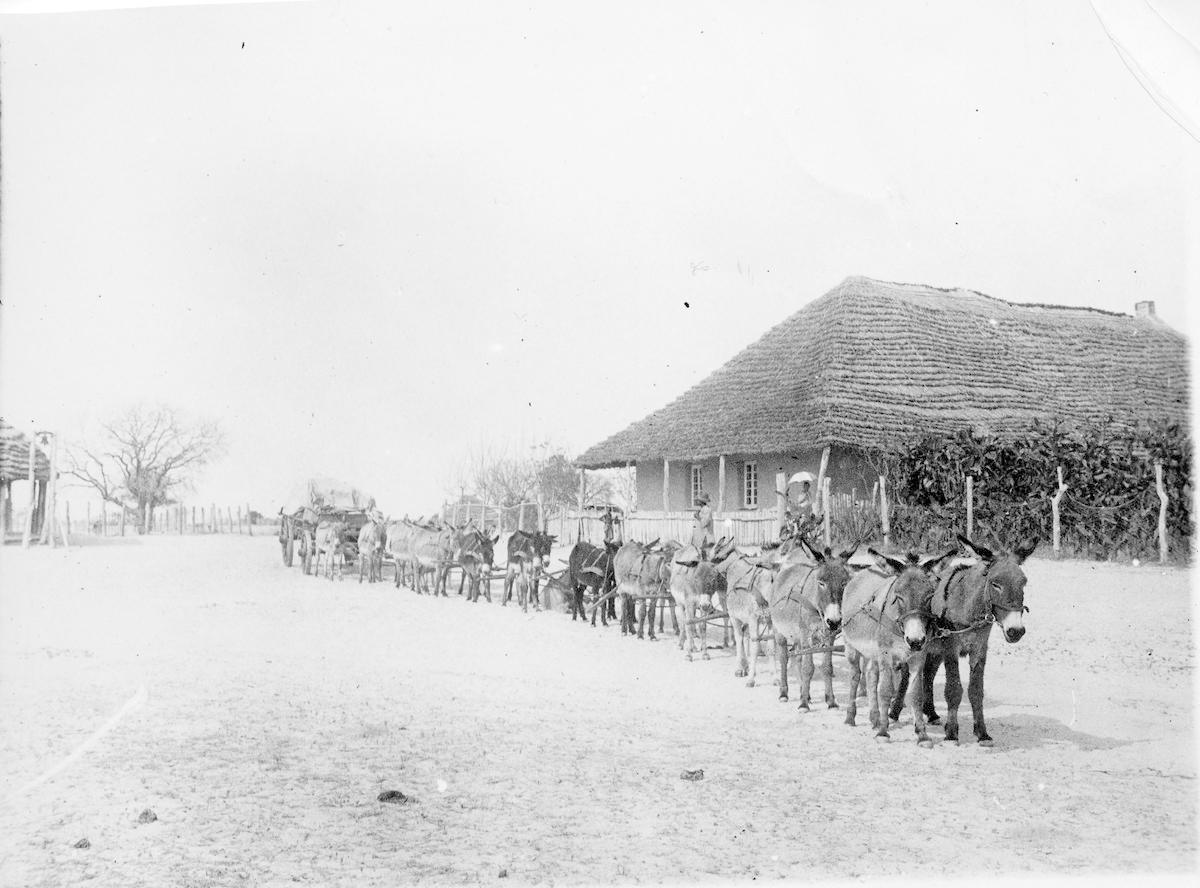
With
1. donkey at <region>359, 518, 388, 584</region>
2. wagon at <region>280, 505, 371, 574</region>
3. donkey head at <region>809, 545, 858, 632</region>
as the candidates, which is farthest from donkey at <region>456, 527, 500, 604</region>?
donkey head at <region>809, 545, 858, 632</region>

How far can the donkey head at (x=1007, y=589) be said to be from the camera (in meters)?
3.72

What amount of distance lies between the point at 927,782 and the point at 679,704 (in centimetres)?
136

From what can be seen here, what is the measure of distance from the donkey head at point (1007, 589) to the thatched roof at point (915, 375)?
1396 millimetres

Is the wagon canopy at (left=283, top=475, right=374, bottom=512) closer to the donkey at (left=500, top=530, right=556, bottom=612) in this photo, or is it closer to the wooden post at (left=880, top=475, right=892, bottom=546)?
the donkey at (left=500, top=530, right=556, bottom=612)

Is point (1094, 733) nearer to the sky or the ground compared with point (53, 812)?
nearer to the sky

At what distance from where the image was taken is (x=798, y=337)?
19.3 feet

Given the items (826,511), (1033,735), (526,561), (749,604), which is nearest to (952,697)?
(1033,735)

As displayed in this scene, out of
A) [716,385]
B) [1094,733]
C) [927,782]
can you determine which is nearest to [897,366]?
[716,385]

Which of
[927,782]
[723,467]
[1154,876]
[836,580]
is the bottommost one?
[1154,876]

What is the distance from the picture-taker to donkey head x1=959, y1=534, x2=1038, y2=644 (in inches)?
147

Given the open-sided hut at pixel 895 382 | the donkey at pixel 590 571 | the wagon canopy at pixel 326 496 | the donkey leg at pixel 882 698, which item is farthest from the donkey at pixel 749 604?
the wagon canopy at pixel 326 496

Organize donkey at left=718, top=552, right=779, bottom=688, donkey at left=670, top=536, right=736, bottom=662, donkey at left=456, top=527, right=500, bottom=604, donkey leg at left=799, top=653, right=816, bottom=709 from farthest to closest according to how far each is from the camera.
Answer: donkey at left=456, top=527, right=500, bottom=604
donkey at left=670, top=536, right=736, bottom=662
donkey at left=718, top=552, right=779, bottom=688
donkey leg at left=799, top=653, right=816, bottom=709

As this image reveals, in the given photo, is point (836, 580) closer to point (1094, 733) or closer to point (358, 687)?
point (1094, 733)

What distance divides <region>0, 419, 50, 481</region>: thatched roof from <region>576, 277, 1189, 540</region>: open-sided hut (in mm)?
3124
